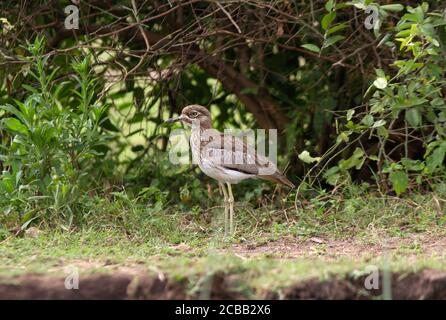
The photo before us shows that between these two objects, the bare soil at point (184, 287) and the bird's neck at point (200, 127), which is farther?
the bird's neck at point (200, 127)

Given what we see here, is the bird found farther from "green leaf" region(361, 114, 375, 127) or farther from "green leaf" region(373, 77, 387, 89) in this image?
"green leaf" region(373, 77, 387, 89)

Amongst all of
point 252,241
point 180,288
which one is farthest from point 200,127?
point 180,288

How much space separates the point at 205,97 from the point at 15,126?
265 cm

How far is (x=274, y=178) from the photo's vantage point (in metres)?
6.62

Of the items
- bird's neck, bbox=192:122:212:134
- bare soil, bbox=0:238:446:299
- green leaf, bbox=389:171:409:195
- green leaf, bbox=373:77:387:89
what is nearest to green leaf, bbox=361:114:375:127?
green leaf, bbox=373:77:387:89

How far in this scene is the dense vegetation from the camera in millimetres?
6371

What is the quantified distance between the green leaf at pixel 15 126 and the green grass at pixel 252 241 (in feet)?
2.22

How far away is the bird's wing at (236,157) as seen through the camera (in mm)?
6531

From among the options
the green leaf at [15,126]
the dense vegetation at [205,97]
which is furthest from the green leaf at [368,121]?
the green leaf at [15,126]

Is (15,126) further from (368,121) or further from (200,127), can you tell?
(368,121)

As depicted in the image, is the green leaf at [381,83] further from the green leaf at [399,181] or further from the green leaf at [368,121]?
the green leaf at [399,181]

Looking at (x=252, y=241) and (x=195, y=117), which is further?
(x=195, y=117)

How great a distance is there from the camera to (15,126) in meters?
6.25
